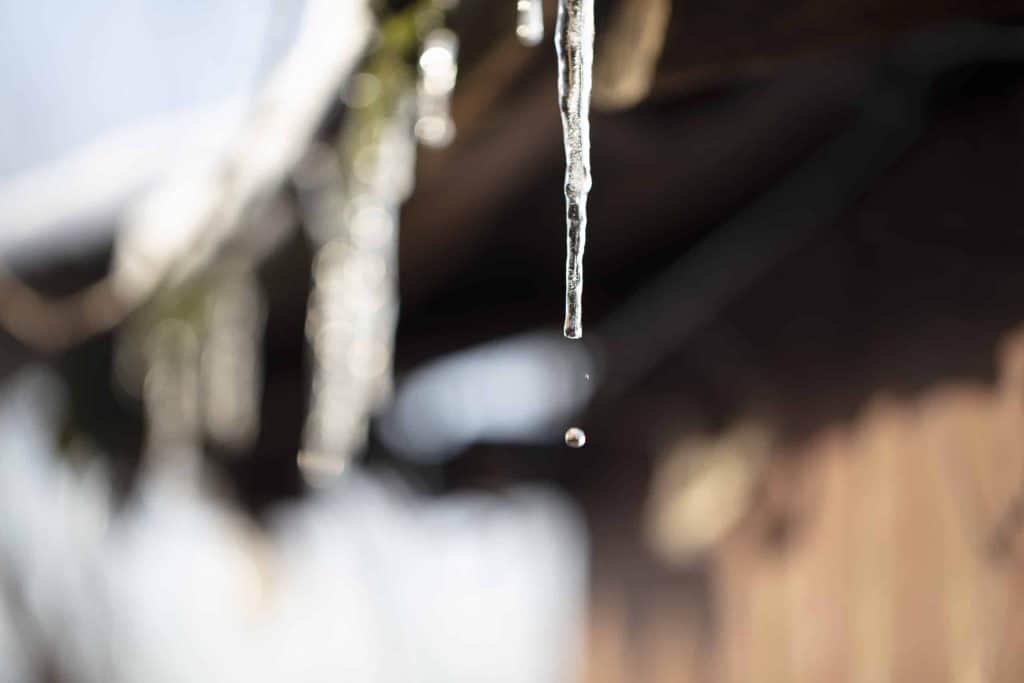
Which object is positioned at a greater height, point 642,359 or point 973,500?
point 642,359

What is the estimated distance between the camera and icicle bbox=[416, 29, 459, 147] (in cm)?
133

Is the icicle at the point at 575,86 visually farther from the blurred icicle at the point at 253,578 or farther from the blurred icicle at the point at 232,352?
the blurred icicle at the point at 253,578

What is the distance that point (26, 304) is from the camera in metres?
3.18

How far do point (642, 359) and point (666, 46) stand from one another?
1702 millimetres

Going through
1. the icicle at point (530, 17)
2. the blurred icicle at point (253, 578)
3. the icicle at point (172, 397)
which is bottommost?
the blurred icicle at point (253, 578)

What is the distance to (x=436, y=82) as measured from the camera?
1385 mm

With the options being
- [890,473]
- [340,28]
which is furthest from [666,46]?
[890,473]

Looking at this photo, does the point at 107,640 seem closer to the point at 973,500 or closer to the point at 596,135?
the point at 596,135

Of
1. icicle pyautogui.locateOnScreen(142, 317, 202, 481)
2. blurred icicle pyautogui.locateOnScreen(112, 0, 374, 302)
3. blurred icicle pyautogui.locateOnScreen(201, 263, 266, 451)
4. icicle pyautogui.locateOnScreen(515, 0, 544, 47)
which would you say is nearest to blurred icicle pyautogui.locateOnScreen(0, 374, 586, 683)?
icicle pyautogui.locateOnScreen(142, 317, 202, 481)

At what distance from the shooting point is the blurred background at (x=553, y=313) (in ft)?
4.73

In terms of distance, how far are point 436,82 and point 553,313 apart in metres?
1.58

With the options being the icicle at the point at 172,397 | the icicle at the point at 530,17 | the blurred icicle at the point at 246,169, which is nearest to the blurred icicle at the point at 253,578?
the icicle at the point at 172,397

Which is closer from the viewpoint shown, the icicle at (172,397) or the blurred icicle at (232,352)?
the blurred icicle at (232,352)

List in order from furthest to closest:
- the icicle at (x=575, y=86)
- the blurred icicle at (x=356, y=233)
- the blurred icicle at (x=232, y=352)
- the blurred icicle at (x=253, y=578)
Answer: the blurred icicle at (x=253, y=578)
the blurred icicle at (x=232, y=352)
the blurred icicle at (x=356, y=233)
the icicle at (x=575, y=86)
